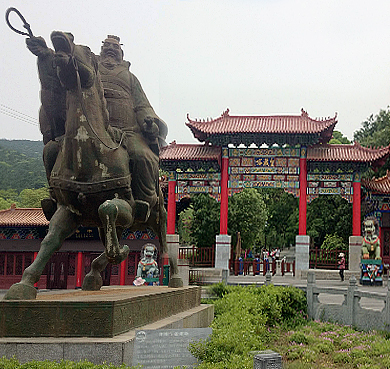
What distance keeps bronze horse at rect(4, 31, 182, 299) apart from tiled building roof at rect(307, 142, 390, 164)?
15.7m

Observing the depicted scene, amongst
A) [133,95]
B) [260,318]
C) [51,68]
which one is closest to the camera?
[51,68]

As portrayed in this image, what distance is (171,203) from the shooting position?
69.2ft

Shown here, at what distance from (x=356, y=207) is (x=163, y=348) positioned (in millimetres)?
17349

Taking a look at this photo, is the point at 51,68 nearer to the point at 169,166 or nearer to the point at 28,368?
the point at 28,368

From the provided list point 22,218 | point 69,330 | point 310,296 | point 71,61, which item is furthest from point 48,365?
point 22,218

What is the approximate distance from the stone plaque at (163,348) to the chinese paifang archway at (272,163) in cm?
1595

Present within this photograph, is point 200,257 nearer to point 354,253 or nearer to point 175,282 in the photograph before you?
point 354,253

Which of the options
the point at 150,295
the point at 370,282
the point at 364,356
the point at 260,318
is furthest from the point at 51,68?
the point at 370,282

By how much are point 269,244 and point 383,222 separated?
16883mm

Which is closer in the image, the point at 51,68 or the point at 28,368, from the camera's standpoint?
the point at 28,368

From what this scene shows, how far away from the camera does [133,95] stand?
6336 millimetres

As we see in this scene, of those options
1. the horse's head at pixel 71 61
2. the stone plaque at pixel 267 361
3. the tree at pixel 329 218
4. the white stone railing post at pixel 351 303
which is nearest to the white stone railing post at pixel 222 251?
the white stone railing post at pixel 351 303

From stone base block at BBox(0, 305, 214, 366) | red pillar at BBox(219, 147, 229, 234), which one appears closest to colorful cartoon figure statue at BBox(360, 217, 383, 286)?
red pillar at BBox(219, 147, 229, 234)

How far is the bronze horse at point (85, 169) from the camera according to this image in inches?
194
